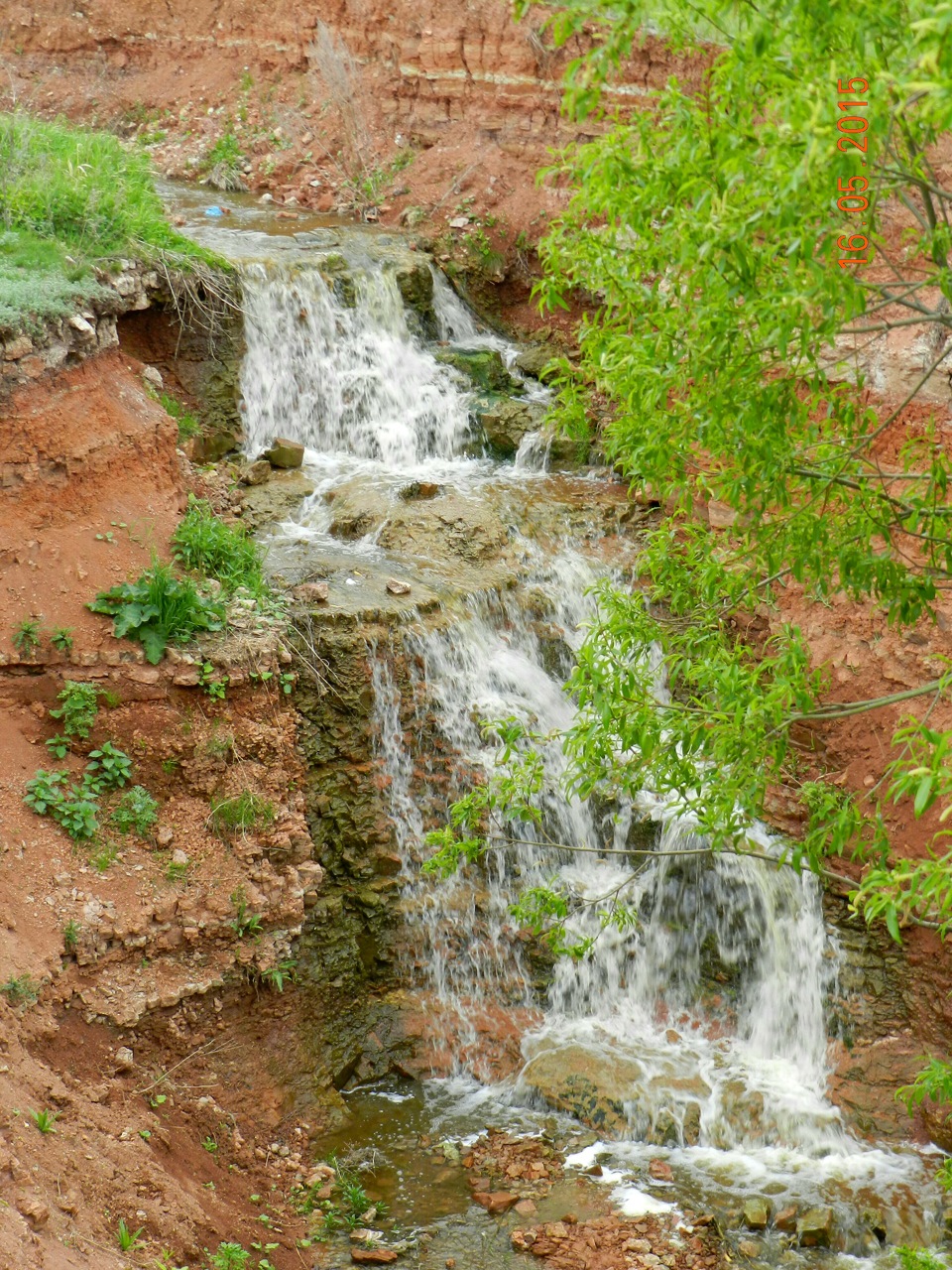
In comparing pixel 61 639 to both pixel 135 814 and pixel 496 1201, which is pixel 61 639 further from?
pixel 496 1201

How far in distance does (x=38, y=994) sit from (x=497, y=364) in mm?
7499

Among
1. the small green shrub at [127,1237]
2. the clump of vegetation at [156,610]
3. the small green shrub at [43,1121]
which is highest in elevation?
the clump of vegetation at [156,610]

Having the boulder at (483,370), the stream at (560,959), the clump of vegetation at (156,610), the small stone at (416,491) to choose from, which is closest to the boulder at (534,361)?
the boulder at (483,370)

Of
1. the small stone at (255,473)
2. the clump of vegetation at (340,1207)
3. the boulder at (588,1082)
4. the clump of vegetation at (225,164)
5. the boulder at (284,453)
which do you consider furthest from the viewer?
the clump of vegetation at (225,164)

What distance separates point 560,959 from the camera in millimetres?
7707

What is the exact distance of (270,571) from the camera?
8.17 meters

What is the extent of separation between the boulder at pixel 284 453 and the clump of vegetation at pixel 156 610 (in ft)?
9.34

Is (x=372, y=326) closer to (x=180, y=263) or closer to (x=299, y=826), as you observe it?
(x=180, y=263)

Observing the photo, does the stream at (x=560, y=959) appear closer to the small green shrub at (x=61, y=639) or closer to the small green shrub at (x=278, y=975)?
the small green shrub at (x=278, y=975)

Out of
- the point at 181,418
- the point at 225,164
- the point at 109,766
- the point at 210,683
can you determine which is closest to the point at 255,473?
the point at 181,418

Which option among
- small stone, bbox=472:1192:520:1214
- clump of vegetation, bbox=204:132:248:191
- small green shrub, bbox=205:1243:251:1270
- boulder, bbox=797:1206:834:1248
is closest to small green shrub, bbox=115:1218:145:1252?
small green shrub, bbox=205:1243:251:1270

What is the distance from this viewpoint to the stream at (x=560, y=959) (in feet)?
21.4

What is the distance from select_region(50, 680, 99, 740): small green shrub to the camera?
21.7ft

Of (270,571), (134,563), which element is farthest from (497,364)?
(134,563)
